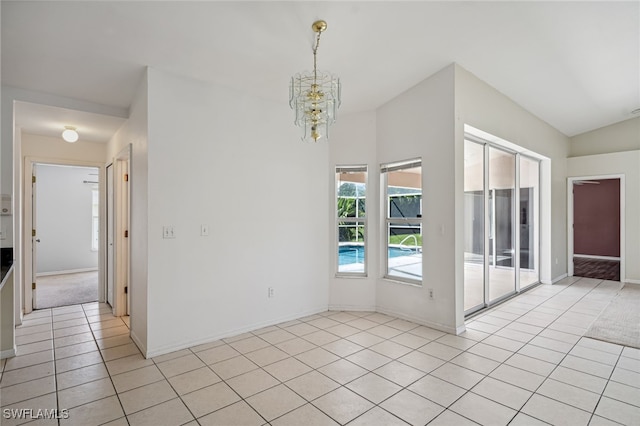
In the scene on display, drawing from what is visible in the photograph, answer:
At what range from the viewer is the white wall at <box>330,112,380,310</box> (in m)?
4.56

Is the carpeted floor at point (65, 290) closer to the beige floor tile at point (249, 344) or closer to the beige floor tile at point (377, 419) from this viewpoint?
the beige floor tile at point (249, 344)

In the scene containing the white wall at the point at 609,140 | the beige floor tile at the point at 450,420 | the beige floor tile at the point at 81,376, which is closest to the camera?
the beige floor tile at the point at 450,420

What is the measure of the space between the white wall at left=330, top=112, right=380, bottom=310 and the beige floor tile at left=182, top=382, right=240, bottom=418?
2.28 meters

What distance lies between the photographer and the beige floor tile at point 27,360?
9.68 ft

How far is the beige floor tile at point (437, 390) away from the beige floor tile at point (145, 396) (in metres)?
1.89

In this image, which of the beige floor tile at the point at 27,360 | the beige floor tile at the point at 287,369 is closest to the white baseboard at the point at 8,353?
the beige floor tile at the point at 27,360

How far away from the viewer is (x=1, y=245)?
323 cm

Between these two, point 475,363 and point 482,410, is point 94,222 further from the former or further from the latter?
point 482,410

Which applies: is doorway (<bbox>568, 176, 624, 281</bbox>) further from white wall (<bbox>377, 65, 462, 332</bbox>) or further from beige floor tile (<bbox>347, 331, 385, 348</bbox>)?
beige floor tile (<bbox>347, 331, 385, 348</bbox>)

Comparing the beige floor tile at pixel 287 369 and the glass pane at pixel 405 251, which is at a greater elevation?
the glass pane at pixel 405 251

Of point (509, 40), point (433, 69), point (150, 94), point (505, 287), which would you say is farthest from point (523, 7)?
point (505, 287)

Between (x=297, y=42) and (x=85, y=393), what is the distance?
11.2 feet

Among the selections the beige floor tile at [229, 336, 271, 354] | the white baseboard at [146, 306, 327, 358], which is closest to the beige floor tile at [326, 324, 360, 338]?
the white baseboard at [146, 306, 327, 358]

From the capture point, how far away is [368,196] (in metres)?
4.60
